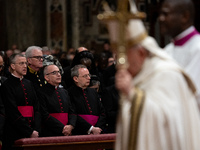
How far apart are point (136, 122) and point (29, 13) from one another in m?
14.3

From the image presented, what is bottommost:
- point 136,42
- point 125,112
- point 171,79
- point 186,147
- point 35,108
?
point 35,108

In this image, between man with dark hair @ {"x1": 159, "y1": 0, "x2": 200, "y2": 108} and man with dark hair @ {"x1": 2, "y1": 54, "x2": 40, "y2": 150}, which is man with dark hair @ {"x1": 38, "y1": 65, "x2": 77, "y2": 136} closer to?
man with dark hair @ {"x1": 2, "y1": 54, "x2": 40, "y2": 150}

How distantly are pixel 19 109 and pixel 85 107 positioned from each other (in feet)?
3.56

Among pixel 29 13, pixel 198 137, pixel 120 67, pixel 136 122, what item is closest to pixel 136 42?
pixel 120 67

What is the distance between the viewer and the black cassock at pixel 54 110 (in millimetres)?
7680

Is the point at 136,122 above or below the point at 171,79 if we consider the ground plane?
below

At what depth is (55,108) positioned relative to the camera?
309 inches

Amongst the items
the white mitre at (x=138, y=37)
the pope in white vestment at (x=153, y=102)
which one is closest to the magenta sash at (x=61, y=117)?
the pope in white vestment at (x=153, y=102)

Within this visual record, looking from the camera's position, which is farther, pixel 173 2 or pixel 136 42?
pixel 173 2

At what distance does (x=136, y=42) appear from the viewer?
3.65m

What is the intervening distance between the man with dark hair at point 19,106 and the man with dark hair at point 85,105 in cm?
72

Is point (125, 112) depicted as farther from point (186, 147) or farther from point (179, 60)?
point (179, 60)

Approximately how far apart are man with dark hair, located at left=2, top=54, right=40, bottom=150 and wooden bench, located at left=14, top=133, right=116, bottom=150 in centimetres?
56

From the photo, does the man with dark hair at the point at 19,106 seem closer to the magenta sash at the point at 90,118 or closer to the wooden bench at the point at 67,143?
the wooden bench at the point at 67,143
